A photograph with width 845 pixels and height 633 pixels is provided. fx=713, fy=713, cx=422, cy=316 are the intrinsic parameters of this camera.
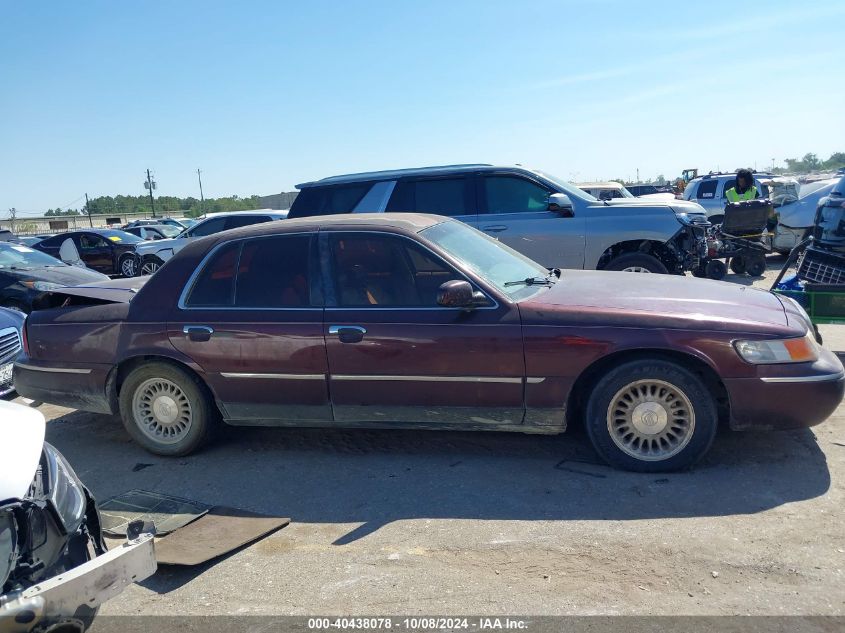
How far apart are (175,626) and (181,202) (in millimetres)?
82327

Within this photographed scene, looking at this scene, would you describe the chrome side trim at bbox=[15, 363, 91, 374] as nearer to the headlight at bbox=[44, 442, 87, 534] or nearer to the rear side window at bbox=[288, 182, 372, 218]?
the headlight at bbox=[44, 442, 87, 534]

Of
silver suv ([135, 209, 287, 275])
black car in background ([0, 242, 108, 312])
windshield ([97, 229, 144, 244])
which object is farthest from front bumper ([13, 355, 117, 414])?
windshield ([97, 229, 144, 244])

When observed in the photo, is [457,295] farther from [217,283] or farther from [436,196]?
[436,196]

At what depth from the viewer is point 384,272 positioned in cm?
Answer: 475

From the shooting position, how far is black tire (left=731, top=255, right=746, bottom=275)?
41.1ft

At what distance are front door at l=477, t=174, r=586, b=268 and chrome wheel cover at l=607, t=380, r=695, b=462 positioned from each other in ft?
15.4

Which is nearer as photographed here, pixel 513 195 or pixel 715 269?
pixel 513 195

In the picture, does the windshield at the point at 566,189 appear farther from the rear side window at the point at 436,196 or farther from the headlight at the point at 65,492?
the headlight at the point at 65,492


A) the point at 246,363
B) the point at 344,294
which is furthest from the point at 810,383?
the point at 246,363

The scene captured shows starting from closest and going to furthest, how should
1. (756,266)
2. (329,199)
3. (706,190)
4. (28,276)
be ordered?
(329,199)
(28,276)
(756,266)
(706,190)

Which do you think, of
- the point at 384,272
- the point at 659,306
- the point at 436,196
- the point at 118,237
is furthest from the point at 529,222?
the point at 118,237

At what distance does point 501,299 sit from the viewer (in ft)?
14.7

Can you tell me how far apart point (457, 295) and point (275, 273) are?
1376 millimetres

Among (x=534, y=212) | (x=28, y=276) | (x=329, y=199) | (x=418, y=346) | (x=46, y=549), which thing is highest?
(x=329, y=199)
